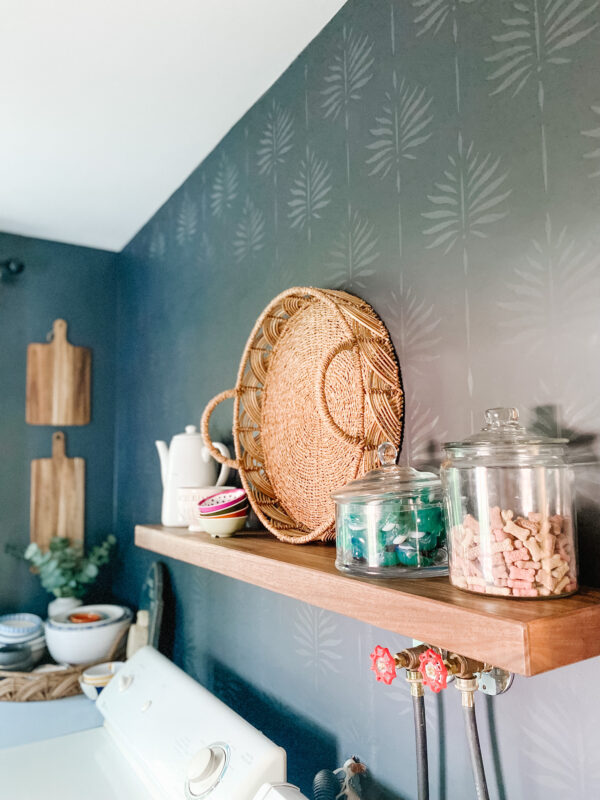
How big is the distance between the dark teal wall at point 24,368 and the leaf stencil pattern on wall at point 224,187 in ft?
3.37

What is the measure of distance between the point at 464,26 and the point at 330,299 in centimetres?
48

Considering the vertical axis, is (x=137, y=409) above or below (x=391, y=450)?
above

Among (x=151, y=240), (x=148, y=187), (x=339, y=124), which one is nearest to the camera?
(x=339, y=124)

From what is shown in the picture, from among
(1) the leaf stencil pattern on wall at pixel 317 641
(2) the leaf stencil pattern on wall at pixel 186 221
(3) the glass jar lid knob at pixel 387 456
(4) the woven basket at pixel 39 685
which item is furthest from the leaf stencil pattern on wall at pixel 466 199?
(4) the woven basket at pixel 39 685

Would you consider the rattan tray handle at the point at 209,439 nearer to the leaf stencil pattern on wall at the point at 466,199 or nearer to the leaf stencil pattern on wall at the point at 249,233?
the leaf stencil pattern on wall at the point at 249,233

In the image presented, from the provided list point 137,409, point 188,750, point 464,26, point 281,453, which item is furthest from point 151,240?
point 188,750

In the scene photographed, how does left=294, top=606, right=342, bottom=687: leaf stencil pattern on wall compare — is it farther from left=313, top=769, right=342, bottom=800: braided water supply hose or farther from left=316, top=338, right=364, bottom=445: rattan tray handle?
left=316, top=338, right=364, bottom=445: rattan tray handle

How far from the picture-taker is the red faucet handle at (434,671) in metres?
0.71

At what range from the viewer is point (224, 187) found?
1.73 meters

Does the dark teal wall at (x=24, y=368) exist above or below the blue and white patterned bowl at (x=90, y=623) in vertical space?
above

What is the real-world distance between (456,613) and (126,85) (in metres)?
1.49

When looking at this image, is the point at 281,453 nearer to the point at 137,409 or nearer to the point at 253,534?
the point at 253,534

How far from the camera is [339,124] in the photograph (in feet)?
4.06

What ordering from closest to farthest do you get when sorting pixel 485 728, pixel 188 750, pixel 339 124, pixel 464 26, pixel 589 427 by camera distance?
pixel 589 427 → pixel 485 728 → pixel 464 26 → pixel 188 750 → pixel 339 124
